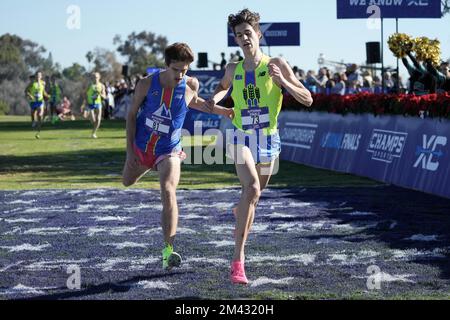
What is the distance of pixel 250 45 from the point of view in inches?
356

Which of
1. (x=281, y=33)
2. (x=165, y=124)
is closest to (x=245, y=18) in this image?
(x=165, y=124)

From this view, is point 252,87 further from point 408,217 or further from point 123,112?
point 123,112

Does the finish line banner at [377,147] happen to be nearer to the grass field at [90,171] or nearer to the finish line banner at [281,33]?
the grass field at [90,171]

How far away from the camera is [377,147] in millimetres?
18109

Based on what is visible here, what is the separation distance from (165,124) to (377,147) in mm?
9341

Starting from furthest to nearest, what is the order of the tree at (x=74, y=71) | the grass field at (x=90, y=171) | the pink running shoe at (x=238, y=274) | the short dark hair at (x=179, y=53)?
the tree at (x=74, y=71) < the grass field at (x=90, y=171) < the short dark hair at (x=179, y=53) < the pink running shoe at (x=238, y=274)

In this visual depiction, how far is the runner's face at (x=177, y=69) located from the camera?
29.8ft

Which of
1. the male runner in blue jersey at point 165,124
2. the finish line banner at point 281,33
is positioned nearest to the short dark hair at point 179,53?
the male runner in blue jersey at point 165,124

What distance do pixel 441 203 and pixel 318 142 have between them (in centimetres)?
771

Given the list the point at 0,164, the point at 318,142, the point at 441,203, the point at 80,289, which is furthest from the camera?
the point at 0,164

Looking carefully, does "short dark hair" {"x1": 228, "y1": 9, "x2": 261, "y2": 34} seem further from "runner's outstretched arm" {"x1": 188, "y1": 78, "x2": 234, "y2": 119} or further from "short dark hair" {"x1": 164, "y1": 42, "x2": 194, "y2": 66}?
"runner's outstretched arm" {"x1": 188, "y1": 78, "x2": 234, "y2": 119}

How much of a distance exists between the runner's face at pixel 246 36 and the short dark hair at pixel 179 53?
448mm

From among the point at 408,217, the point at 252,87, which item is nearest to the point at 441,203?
the point at 408,217

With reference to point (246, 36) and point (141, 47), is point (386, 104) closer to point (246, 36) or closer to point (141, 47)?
point (246, 36)
